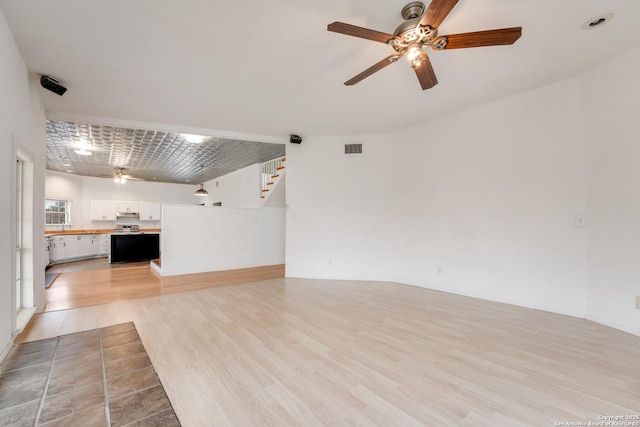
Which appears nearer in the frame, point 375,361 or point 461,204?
point 375,361

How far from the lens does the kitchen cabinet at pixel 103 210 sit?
352 inches

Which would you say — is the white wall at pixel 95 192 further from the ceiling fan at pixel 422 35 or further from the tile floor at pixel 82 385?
the ceiling fan at pixel 422 35

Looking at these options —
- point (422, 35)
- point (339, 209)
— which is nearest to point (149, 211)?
point (339, 209)

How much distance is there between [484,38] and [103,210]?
11.4m

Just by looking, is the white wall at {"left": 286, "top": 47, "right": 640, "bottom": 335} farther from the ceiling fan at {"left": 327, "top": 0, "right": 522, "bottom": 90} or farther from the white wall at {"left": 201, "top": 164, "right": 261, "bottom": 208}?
the white wall at {"left": 201, "top": 164, "right": 261, "bottom": 208}

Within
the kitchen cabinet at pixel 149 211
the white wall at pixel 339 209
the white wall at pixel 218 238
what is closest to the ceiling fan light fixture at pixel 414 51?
the white wall at pixel 339 209

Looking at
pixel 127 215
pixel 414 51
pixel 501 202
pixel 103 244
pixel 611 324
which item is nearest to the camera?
pixel 414 51

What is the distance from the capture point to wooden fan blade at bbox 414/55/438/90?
7.43 ft

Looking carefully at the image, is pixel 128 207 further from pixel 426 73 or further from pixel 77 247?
pixel 426 73

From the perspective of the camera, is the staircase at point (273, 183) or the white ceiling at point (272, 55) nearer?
the white ceiling at point (272, 55)

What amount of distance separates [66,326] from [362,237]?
14.2ft

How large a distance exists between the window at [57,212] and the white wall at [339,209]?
7.95 m

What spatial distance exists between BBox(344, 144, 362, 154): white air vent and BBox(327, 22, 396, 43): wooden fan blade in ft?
10.3

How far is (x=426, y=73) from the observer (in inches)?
94.3
